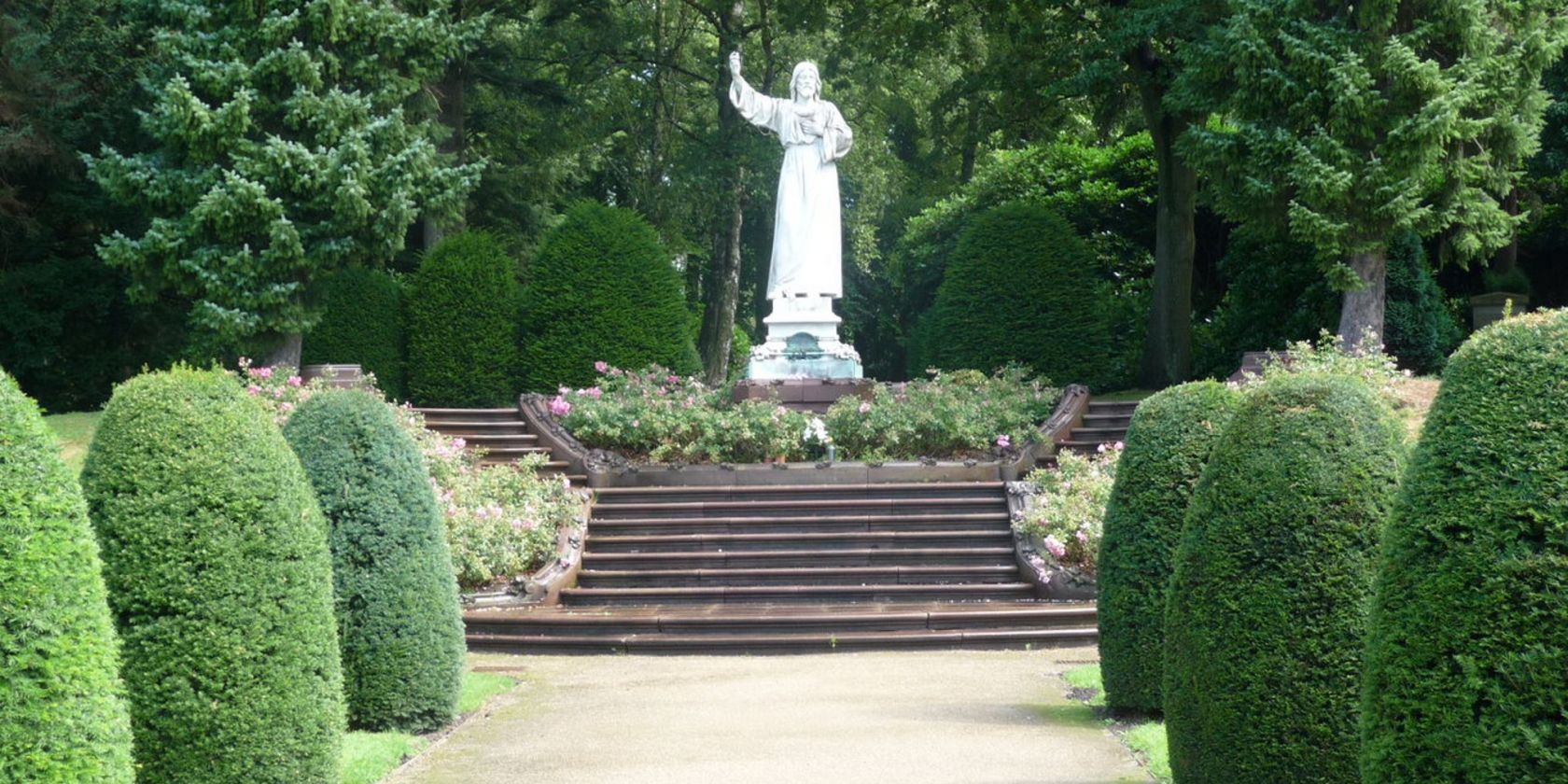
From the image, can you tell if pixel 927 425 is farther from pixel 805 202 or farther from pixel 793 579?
pixel 805 202

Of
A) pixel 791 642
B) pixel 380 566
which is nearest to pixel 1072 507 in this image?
pixel 791 642

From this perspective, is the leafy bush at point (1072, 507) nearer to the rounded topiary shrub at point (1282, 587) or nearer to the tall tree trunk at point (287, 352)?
the rounded topiary shrub at point (1282, 587)

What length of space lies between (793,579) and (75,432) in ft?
33.5

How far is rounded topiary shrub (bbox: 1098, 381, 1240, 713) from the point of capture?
884cm

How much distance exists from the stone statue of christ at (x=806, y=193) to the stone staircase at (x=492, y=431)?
4276 millimetres

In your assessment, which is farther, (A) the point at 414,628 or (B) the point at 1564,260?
(B) the point at 1564,260

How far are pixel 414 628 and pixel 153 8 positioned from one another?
17297mm

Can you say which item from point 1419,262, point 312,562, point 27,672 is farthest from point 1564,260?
point 27,672

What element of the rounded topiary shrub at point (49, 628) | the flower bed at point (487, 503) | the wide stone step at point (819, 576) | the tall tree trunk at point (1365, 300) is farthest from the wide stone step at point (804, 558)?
the rounded topiary shrub at point (49, 628)

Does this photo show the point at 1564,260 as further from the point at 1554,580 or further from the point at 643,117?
the point at 1554,580

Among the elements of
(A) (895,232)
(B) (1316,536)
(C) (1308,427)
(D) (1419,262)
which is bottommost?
(B) (1316,536)

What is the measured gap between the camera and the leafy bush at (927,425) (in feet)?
63.0

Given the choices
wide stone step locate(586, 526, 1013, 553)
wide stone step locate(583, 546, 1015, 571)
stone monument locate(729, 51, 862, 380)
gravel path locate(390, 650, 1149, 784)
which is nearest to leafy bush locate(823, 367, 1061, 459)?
wide stone step locate(586, 526, 1013, 553)

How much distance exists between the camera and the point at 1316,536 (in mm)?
6234
